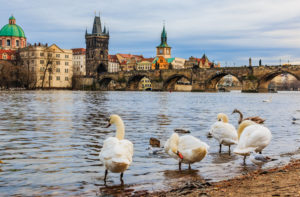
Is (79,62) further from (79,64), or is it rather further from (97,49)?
(97,49)

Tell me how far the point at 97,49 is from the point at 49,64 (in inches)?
1389

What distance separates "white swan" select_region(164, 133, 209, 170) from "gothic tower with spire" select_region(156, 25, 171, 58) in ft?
567

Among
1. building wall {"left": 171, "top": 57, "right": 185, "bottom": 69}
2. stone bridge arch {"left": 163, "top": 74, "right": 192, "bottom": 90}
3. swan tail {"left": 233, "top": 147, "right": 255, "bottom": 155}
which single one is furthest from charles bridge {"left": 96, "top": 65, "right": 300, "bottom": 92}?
swan tail {"left": 233, "top": 147, "right": 255, "bottom": 155}

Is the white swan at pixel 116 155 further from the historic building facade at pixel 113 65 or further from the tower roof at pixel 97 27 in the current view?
the historic building facade at pixel 113 65

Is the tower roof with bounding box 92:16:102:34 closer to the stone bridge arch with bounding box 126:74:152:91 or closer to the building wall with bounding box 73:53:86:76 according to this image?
the building wall with bounding box 73:53:86:76

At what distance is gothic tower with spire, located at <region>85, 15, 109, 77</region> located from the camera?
458ft

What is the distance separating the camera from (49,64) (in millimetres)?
107688

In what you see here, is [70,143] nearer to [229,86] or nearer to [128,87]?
[128,87]

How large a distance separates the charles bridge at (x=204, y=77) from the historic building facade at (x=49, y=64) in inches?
560

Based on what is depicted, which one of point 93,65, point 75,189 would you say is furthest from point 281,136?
point 93,65

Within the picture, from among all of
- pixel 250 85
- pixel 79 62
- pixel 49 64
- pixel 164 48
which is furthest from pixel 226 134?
pixel 164 48

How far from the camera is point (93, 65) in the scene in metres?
140

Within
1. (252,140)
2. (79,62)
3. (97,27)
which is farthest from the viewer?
(79,62)

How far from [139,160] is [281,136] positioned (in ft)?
21.2
